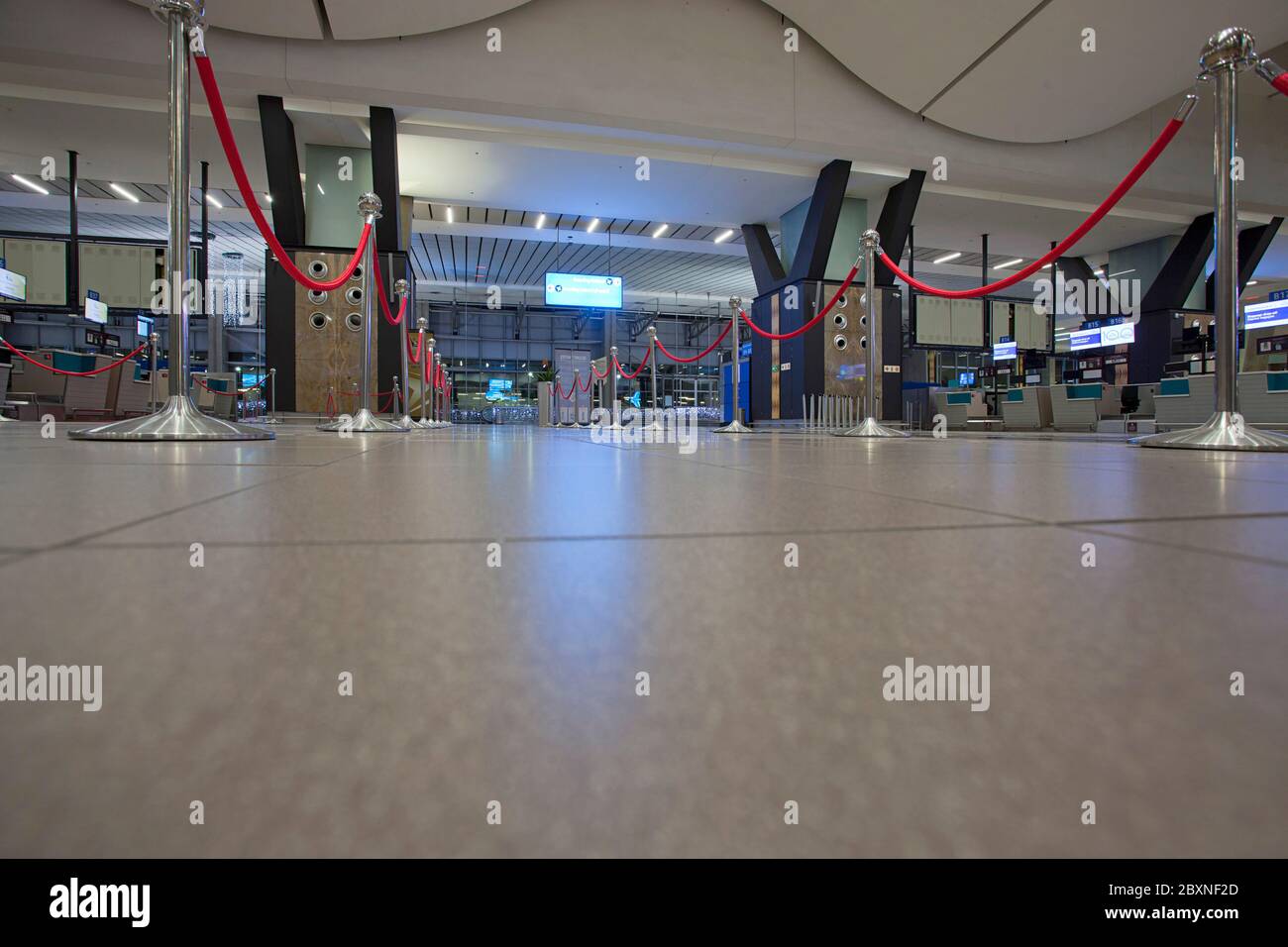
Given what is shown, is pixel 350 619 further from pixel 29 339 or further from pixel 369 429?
pixel 29 339

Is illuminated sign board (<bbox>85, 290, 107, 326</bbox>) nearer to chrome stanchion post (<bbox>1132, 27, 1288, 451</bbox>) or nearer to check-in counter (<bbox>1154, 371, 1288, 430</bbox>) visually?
chrome stanchion post (<bbox>1132, 27, 1288, 451</bbox>)

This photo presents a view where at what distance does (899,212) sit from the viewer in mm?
9391

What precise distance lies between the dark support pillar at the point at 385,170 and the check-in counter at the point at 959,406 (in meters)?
8.67

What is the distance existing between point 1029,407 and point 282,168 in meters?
10.0

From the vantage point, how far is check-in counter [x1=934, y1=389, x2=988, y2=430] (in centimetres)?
1096

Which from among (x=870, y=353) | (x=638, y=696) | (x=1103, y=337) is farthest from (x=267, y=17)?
(x=1103, y=337)

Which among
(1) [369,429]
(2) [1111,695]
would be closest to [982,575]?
(2) [1111,695]

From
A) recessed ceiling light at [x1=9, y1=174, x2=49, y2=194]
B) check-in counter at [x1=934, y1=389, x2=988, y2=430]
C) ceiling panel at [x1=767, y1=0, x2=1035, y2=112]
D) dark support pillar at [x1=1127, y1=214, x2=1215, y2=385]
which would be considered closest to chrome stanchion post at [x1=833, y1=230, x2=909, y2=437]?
ceiling panel at [x1=767, y1=0, x2=1035, y2=112]

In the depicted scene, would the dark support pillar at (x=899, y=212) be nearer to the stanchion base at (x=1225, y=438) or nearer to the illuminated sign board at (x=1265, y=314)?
the stanchion base at (x=1225, y=438)

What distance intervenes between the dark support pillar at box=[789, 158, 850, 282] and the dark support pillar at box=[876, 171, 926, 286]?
2.13 feet

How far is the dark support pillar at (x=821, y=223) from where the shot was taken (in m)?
8.95

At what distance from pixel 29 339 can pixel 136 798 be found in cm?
2789

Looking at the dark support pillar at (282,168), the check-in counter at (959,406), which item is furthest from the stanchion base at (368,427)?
the check-in counter at (959,406)

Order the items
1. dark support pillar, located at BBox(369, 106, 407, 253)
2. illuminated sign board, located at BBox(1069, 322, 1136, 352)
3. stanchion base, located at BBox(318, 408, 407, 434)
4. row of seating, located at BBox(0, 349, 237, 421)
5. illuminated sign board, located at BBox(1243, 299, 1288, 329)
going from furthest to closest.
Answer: illuminated sign board, located at BBox(1243, 299, 1288, 329)
illuminated sign board, located at BBox(1069, 322, 1136, 352)
row of seating, located at BBox(0, 349, 237, 421)
dark support pillar, located at BBox(369, 106, 407, 253)
stanchion base, located at BBox(318, 408, 407, 434)
